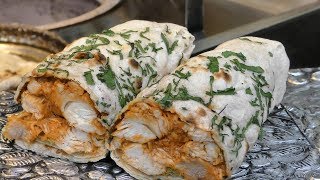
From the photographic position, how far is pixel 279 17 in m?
3.45

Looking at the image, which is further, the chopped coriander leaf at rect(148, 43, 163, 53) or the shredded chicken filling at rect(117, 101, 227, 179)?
the chopped coriander leaf at rect(148, 43, 163, 53)

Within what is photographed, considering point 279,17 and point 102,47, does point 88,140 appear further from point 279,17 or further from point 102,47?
point 279,17

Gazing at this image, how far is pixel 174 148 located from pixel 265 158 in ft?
1.26

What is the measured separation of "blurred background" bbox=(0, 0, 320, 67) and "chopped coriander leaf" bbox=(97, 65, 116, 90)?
100 centimetres

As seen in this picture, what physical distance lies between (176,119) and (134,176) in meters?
0.29

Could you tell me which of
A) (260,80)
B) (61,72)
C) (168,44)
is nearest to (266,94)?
(260,80)

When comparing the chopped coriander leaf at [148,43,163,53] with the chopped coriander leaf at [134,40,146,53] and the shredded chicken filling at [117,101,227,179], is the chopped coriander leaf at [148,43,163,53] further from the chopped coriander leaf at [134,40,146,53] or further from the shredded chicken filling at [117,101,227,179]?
the shredded chicken filling at [117,101,227,179]

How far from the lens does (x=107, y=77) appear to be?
2086mm

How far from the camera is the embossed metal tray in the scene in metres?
2.07

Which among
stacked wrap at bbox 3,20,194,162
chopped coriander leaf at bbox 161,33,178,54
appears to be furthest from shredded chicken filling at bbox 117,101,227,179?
chopped coriander leaf at bbox 161,33,178,54

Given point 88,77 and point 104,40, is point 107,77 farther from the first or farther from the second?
point 104,40

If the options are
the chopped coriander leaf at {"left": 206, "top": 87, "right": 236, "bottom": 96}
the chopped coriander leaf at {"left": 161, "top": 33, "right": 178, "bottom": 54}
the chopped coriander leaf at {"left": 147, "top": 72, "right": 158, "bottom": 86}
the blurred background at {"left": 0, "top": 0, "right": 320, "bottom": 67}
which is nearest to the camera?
the chopped coriander leaf at {"left": 206, "top": 87, "right": 236, "bottom": 96}

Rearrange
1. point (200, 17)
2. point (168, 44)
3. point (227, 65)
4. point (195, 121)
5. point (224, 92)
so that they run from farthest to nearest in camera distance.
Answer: point (200, 17)
point (168, 44)
point (227, 65)
point (224, 92)
point (195, 121)

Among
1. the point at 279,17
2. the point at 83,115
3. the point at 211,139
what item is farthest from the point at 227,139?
the point at 279,17
